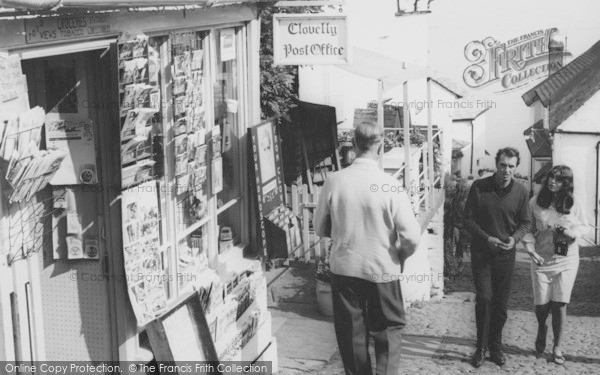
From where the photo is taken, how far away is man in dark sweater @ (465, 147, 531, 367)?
8.09 meters

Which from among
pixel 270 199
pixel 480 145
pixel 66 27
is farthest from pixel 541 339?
pixel 480 145

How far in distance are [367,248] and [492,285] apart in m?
2.67

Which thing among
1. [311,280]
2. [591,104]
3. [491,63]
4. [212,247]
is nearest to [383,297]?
[212,247]

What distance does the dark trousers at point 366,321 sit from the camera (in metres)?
6.05

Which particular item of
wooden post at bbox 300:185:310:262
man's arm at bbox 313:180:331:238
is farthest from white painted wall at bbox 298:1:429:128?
man's arm at bbox 313:180:331:238

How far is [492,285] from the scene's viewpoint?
8297 millimetres

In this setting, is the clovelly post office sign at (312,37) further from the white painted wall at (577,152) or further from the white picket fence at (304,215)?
the white painted wall at (577,152)

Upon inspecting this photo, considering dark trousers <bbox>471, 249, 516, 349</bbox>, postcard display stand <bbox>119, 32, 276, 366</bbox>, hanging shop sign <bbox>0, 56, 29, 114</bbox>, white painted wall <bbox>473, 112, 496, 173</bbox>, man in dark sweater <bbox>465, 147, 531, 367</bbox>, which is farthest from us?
white painted wall <bbox>473, 112, 496, 173</bbox>

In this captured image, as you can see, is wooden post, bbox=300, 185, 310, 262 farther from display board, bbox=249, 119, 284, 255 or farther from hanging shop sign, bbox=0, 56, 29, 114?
hanging shop sign, bbox=0, 56, 29, 114

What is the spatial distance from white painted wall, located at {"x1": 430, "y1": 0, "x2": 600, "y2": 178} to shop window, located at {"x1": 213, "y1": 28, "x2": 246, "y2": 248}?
31902mm

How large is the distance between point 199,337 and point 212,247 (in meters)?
1.01

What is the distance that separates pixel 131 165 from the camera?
232 inches

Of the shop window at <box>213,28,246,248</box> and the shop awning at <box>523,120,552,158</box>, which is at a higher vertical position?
the shop window at <box>213,28,246,248</box>

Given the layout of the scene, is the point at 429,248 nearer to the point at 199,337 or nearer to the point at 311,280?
the point at 311,280
